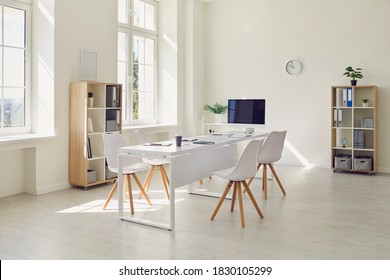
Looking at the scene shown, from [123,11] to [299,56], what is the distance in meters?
→ 3.40

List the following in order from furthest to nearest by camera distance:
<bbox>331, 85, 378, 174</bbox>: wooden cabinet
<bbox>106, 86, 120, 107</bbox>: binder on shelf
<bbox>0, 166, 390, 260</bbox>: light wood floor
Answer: <bbox>331, 85, 378, 174</bbox>: wooden cabinet, <bbox>106, 86, 120, 107</bbox>: binder on shelf, <bbox>0, 166, 390, 260</bbox>: light wood floor

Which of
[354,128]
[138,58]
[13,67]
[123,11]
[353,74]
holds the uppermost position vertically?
[123,11]

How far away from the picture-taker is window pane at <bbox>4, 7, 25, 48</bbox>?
5.41 metres

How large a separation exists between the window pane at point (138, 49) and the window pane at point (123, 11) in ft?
1.39

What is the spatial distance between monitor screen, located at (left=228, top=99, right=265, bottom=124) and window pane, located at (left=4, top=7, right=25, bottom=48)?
320 cm

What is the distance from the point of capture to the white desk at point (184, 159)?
4.01 metres

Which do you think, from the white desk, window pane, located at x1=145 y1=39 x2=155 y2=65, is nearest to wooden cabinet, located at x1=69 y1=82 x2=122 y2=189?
the white desk

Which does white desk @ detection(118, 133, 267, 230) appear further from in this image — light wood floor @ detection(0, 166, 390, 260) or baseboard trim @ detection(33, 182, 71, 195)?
baseboard trim @ detection(33, 182, 71, 195)

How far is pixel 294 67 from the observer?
7.91m

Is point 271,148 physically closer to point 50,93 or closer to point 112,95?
point 112,95

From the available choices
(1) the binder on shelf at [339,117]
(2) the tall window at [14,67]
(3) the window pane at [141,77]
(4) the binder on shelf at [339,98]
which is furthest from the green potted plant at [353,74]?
(2) the tall window at [14,67]

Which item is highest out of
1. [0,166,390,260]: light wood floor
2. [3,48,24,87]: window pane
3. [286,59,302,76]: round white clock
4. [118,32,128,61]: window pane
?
[118,32,128,61]: window pane

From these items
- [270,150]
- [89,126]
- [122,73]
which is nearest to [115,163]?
[89,126]
